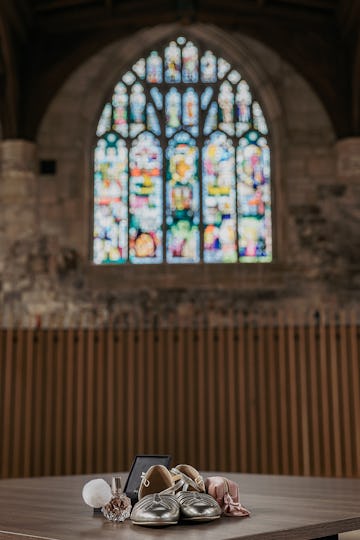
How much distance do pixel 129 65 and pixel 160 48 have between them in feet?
1.77

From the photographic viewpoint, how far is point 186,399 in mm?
7750

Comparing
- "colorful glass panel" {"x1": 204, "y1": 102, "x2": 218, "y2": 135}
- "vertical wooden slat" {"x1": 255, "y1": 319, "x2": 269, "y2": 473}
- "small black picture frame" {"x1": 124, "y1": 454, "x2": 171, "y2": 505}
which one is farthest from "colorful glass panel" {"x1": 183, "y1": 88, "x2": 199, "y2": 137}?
Answer: "small black picture frame" {"x1": 124, "y1": 454, "x2": 171, "y2": 505}

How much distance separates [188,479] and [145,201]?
8813 mm

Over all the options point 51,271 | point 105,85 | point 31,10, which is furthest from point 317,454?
point 31,10

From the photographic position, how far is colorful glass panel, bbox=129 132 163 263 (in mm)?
10586

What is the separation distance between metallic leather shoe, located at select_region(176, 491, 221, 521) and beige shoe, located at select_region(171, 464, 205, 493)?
0.09 meters

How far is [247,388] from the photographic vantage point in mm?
7711

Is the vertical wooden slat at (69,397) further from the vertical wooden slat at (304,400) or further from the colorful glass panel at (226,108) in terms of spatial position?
the colorful glass panel at (226,108)

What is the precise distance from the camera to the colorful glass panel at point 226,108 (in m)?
11.0

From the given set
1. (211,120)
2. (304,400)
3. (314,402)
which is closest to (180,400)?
(304,400)

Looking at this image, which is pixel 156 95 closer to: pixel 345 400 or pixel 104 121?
pixel 104 121

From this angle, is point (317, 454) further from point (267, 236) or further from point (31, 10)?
point (31, 10)

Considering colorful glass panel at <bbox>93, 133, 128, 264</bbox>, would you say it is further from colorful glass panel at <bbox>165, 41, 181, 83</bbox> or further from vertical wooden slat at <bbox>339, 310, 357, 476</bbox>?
vertical wooden slat at <bbox>339, 310, 357, 476</bbox>

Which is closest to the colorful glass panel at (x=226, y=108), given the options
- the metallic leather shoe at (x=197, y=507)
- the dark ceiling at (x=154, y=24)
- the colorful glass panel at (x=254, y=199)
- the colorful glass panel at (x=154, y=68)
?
the colorful glass panel at (x=254, y=199)
